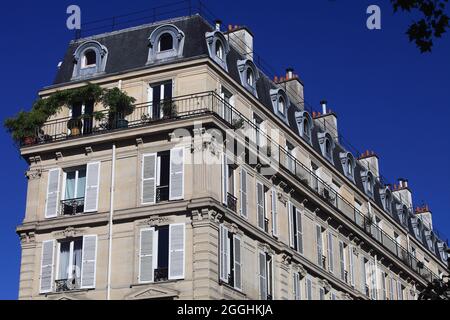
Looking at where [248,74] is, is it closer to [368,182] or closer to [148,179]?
[148,179]

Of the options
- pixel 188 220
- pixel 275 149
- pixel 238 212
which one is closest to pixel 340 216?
pixel 275 149

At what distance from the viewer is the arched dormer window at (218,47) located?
102ft

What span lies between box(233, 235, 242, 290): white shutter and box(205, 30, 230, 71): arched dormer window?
6536 mm

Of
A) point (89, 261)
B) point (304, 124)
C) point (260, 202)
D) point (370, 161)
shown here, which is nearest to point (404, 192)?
point (370, 161)

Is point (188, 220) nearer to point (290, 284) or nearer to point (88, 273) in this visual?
point (88, 273)

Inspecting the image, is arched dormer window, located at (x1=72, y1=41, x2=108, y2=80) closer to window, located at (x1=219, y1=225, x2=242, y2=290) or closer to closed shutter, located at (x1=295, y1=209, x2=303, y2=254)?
window, located at (x1=219, y1=225, x2=242, y2=290)

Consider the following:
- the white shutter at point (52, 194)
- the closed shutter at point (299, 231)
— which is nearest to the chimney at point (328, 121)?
the closed shutter at point (299, 231)

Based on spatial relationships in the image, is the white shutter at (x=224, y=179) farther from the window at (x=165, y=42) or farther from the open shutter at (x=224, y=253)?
the window at (x=165, y=42)

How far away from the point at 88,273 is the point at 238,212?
542cm

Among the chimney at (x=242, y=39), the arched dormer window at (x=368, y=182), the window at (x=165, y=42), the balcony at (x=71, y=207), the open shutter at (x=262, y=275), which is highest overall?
the chimney at (x=242, y=39)

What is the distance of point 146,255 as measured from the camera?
28109 millimetres

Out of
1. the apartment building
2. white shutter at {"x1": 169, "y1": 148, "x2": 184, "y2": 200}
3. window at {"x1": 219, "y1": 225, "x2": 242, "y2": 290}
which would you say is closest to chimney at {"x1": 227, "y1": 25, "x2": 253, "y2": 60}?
the apartment building

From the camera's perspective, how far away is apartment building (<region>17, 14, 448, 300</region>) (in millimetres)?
28109

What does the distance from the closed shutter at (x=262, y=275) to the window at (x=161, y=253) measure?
398 cm
